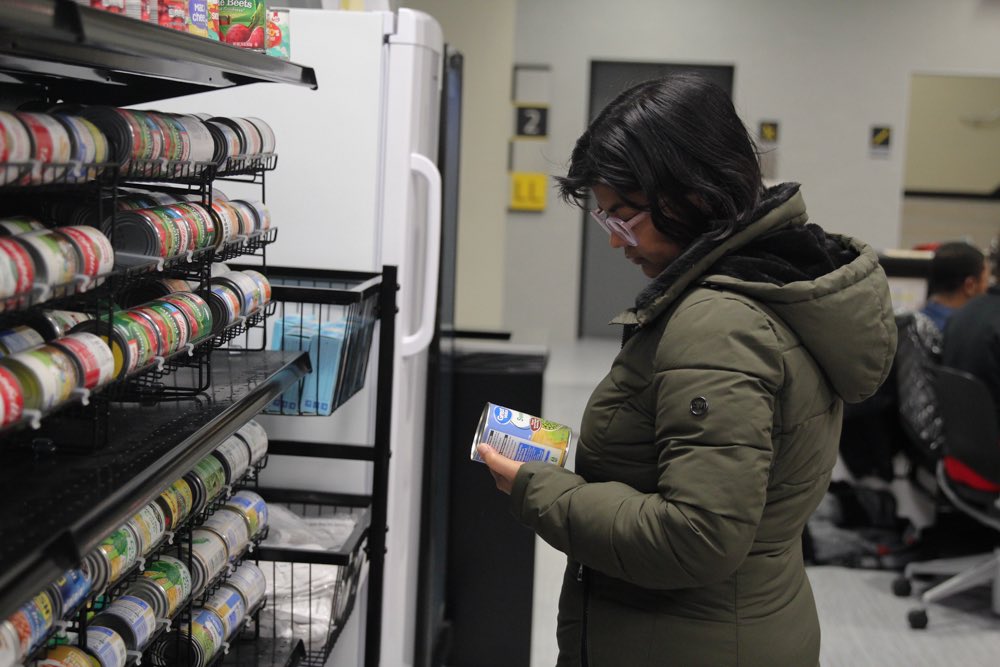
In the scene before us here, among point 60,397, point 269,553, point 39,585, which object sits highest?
point 60,397

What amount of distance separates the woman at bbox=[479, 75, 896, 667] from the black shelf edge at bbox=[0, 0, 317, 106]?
19.8 inches

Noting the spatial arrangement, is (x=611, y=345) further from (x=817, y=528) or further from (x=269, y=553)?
(x=269, y=553)

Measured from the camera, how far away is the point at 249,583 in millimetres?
1902

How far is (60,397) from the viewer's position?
1153 millimetres

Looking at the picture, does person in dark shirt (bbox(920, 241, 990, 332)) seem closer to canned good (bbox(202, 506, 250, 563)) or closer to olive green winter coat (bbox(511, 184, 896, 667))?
olive green winter coat (bbox(511, 184, 896, 667))

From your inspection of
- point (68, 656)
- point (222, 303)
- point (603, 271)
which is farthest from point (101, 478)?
point (603, 271)

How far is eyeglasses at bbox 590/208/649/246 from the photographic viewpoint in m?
1.47

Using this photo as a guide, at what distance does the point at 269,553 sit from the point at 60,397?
102cm

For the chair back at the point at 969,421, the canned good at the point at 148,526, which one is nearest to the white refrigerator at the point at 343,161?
the canned good at the point at 148,526

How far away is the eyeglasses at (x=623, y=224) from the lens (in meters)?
1.47

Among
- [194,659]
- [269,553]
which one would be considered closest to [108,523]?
[194,659]

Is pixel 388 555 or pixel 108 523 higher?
pixel 108 523

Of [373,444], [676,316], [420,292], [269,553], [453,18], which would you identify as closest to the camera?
[676,316]

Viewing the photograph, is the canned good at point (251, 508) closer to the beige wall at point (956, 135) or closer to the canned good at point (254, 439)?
the canned good at point (254, 439)
